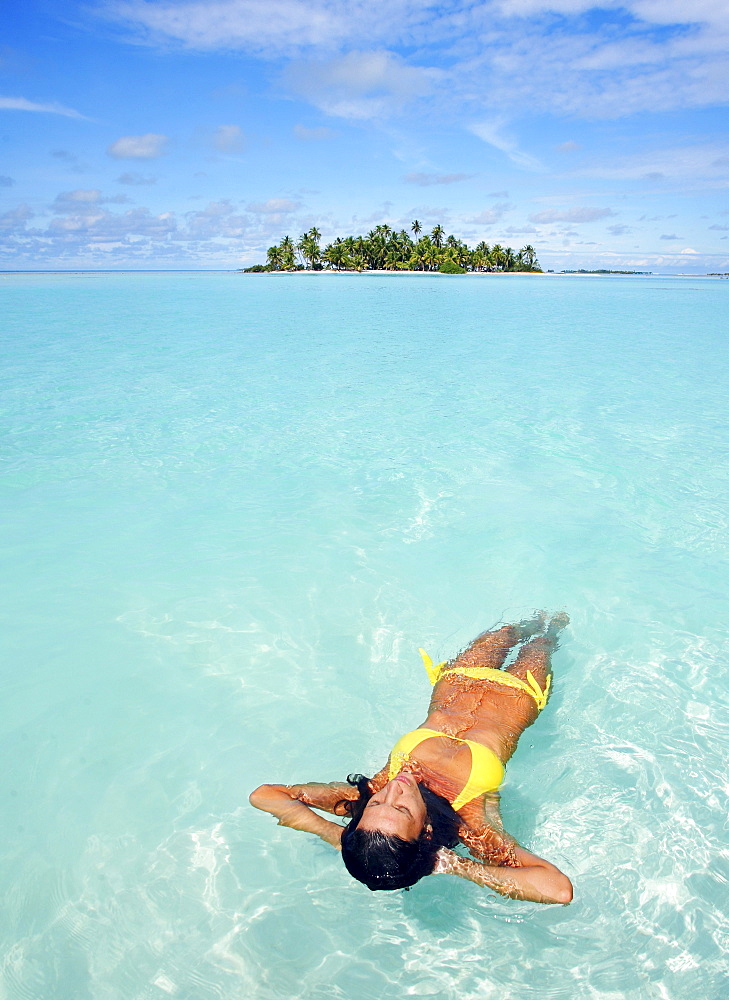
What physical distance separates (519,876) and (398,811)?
65 centimetres

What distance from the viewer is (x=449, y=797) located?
3123mm

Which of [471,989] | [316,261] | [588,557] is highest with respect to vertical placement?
[316,261]

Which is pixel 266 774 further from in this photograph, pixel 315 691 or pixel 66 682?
pixel 66 682

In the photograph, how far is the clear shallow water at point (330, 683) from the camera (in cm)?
288

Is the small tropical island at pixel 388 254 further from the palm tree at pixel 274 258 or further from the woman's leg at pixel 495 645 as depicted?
the woman's leg at pixel 495 645

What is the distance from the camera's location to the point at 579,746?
4.00 m

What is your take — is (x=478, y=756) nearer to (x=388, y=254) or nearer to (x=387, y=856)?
(x=387, y=856)

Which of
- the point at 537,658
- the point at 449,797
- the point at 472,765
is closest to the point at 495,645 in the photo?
the point at 537,658

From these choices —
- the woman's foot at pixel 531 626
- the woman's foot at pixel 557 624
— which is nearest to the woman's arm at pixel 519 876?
the woman's foot at pixel 531 626

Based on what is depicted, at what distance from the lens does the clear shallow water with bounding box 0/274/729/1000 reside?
288 cm

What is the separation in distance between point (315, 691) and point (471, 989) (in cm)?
219

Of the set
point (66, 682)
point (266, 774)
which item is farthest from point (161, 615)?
point (266, 774)

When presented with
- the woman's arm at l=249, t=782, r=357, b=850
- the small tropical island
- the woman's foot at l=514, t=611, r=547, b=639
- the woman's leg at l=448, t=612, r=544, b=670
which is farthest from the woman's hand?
the small tropical island

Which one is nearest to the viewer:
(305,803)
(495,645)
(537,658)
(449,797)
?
(449,797)
